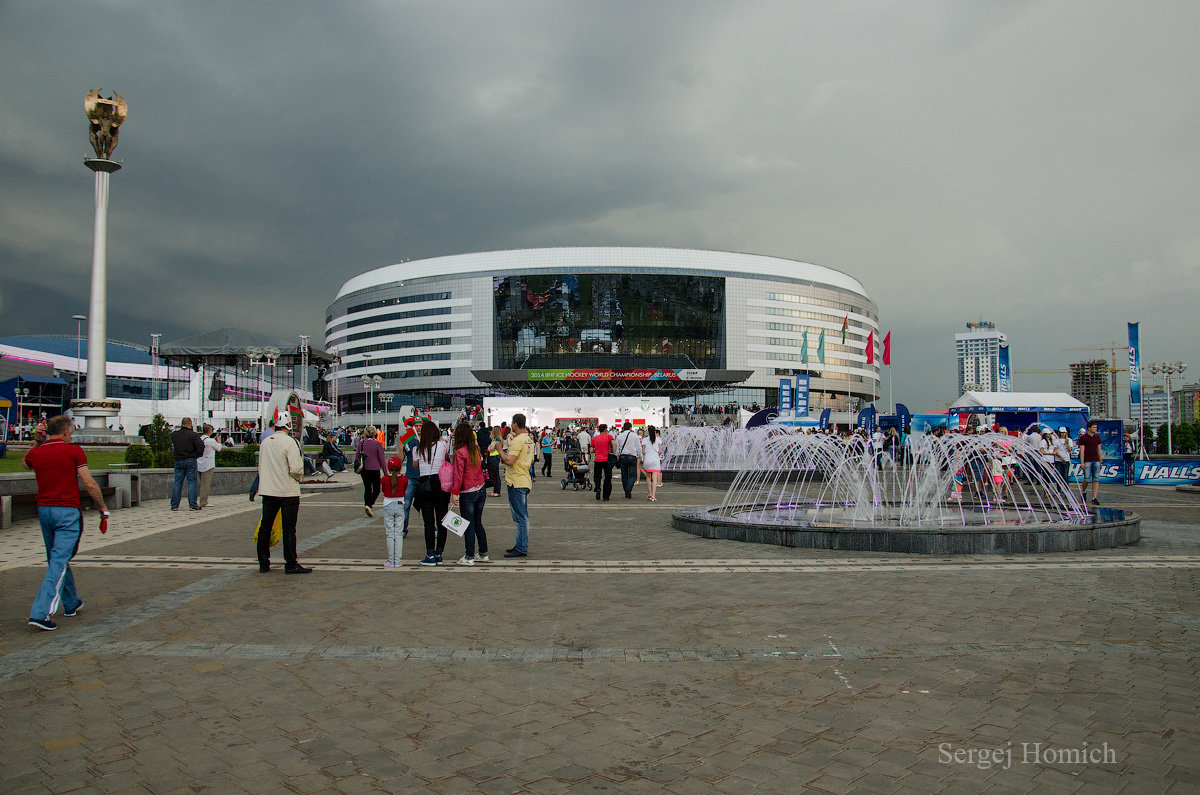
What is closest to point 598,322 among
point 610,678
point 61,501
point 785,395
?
point 785,395

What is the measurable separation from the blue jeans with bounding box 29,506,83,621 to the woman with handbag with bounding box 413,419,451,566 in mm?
3925

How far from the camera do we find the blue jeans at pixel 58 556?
6.21 meters

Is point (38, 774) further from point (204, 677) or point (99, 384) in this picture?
point (99, 384)

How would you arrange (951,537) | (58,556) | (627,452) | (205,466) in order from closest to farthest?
(58,556) → (951,537) → (205,466) → (627,452)

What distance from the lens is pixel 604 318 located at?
113 m

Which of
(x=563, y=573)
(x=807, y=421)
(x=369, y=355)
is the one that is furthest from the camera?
(x=369, y=355)

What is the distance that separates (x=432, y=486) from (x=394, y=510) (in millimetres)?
720

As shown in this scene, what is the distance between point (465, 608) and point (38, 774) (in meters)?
3.77

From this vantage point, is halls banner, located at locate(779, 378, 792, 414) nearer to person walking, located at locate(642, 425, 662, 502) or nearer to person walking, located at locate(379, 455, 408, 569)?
person walking, located at locate(642, 425, 662, 502)

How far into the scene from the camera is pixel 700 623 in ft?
21.0

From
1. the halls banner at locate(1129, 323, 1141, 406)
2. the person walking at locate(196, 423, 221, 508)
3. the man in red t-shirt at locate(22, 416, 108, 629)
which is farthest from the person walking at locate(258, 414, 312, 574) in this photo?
the halls banner at locate(1129, 323, 1141, 406)

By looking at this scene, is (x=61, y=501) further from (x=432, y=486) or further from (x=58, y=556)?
(x=432, y=486)

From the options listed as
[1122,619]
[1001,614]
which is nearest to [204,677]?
[1001,614]

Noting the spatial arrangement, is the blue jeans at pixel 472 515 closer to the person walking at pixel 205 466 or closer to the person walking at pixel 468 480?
the person walking at pixel 468 480
